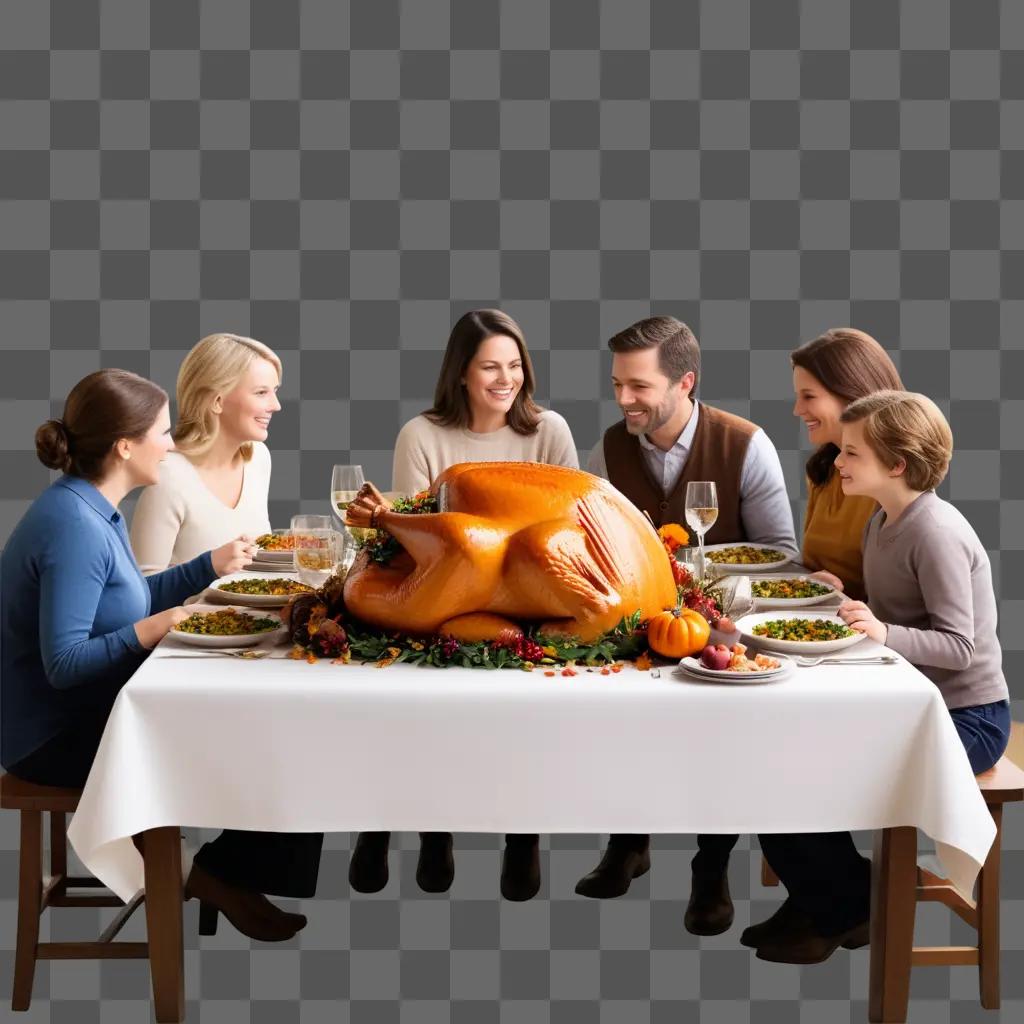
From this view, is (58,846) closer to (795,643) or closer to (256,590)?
(256,590)

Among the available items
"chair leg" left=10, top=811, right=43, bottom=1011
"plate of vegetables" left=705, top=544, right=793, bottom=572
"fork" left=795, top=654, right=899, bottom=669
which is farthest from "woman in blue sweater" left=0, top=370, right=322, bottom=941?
"plate of vegetables" left=705, top=544, right=793, bottom=572

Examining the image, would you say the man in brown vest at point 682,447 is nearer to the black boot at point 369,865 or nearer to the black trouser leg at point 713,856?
the black trouser leg at point 713,856

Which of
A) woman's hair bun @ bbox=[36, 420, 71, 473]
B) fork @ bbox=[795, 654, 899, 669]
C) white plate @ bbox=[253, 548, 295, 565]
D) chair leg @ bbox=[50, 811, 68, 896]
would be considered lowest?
chair leg @ bbox=[50, 811, 68, 896]

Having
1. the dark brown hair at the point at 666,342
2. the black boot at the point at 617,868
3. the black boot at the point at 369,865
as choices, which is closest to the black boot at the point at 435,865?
the black boot at the point at 369,865

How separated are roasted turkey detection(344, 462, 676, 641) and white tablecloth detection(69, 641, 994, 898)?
0.83ft

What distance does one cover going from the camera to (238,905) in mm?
5457

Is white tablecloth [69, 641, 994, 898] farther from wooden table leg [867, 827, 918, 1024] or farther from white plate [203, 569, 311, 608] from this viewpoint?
white plate [203, 569, 311, 608]

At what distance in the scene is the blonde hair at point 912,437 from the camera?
5.32m

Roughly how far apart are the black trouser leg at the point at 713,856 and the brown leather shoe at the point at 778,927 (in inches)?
16.5

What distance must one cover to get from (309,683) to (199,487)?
2493 millimetres

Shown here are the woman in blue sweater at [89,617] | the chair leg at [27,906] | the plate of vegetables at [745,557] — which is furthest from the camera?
the plate of vegetables at [745,557]

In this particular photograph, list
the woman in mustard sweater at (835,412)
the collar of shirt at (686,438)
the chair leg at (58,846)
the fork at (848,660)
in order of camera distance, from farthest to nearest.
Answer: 1. the collar of shirt at (686,438)
2. the woman in mustard sweater at (835,412)
3. the chair leg at (58,846)
4. the fork at (848,660)

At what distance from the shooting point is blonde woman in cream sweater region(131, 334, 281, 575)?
6.89 m

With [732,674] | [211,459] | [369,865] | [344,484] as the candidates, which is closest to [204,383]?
[211,459]
